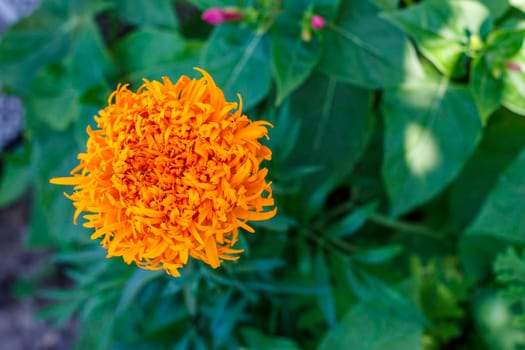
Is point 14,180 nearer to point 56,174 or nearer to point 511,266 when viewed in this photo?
point 56,174

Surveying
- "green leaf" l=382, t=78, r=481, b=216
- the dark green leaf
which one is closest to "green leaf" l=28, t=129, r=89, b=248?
the dark green leaf

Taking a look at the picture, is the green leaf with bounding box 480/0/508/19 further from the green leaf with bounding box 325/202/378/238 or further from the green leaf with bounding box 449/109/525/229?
the green leaf with bounding box 325/202/378/238

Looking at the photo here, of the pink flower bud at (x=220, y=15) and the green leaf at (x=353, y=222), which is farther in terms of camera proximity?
the green leaf at (x=353, y=222)

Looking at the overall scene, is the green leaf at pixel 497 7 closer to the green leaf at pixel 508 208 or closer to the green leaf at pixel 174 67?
the green leaf at pixel 508 208

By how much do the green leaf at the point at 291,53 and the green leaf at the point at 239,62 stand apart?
0.07m

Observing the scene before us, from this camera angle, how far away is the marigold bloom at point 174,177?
34.1 inches

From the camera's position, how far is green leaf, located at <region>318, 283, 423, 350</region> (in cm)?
138

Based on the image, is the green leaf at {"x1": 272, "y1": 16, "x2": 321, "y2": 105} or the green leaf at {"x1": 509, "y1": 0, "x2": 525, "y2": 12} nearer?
the green leaf at {"x1": 509, "y1": 0, "x2": 525, "y2": 12}

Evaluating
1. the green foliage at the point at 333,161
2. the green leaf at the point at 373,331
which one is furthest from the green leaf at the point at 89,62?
the green leaf at the point at 373,331

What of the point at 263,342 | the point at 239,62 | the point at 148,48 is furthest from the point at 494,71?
the point at 148,48

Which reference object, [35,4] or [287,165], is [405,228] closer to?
[287,165]

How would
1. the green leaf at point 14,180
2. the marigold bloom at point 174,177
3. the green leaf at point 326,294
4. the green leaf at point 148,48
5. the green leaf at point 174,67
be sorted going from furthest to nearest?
1. the green leaf at point 14,180
2. the green leaf at point 148,48
3. the green leaf at point 174,67
4. the green leaf at point 326,294
5. the marigold bloom at point 174,177

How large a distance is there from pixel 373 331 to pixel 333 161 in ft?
1.45

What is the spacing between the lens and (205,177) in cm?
87
